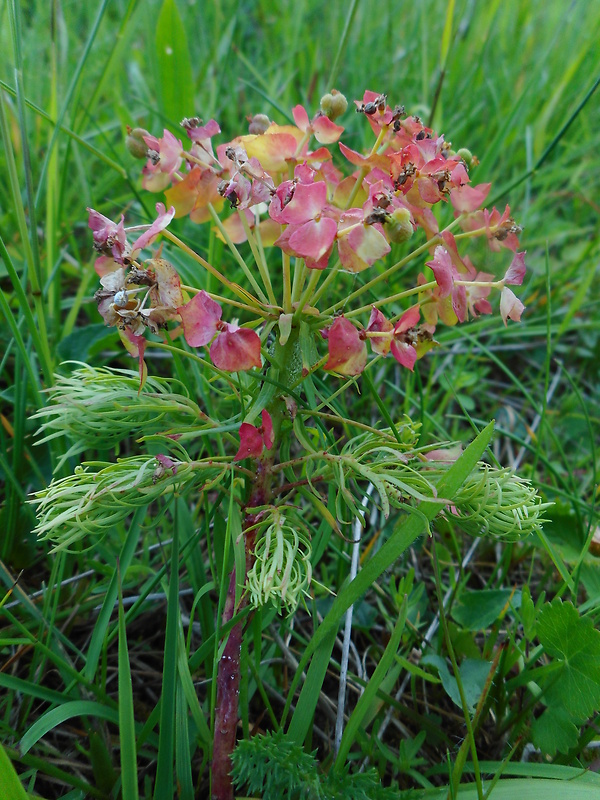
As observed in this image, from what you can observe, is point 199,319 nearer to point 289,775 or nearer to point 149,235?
point 149,235

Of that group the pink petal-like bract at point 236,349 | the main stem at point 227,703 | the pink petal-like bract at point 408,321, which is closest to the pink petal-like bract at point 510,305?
the pink petal-like bract at point 408,321

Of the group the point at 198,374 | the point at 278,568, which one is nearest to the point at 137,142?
the point at 198,374

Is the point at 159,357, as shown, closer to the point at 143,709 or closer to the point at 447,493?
the point at 143,709

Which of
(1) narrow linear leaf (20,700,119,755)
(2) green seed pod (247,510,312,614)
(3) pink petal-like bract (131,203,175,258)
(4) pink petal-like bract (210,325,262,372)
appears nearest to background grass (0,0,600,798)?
(1) narrow linear leaf (20,700,119,755)

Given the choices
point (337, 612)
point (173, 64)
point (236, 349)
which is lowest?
point (337, 612)

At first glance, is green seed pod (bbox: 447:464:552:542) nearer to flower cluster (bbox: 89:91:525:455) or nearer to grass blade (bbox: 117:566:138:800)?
flower cluster (bbox: 89:91:525:455)

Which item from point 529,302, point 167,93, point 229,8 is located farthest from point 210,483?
point 229,8
